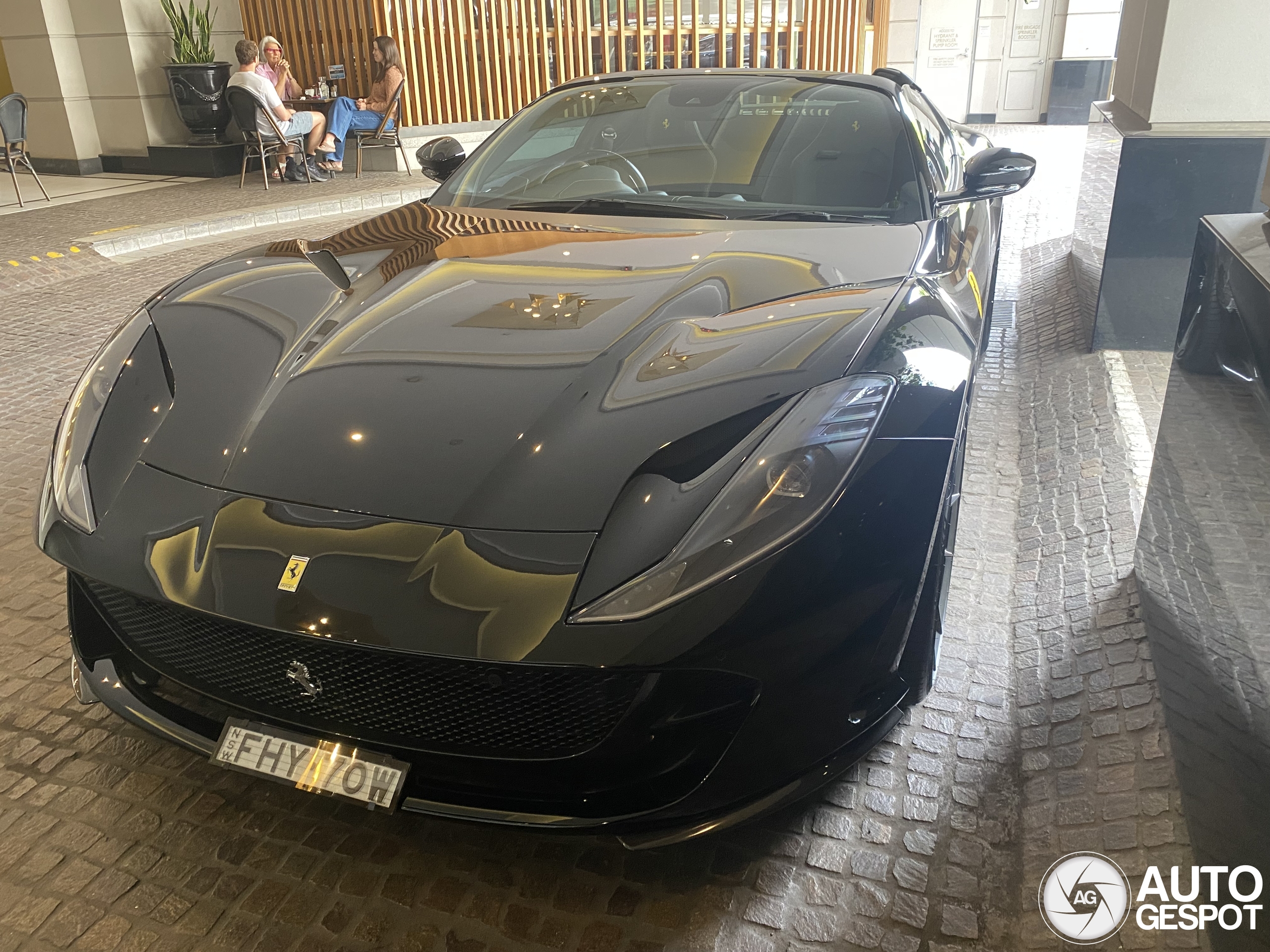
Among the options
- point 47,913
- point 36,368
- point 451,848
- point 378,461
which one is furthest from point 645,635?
point 36,368

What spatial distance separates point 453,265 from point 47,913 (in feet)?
4.92

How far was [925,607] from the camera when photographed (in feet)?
5.58

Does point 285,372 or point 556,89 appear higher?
point 556,89

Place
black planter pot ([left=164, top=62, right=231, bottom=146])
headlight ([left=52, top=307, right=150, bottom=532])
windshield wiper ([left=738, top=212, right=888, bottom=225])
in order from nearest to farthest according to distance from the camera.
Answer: headlight ([left=52, top=307, right=150, bottom=532])
windshield wiper ([left=738, top=212, right=888, bottom=225])
black planter pot ([left=164, top=62, right=231, bottom=146])

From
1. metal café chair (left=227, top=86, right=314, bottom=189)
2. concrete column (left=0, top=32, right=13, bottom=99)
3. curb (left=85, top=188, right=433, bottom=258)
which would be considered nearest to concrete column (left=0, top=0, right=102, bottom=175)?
metal café chair (left=227, top=86, right=314, bottom=189)

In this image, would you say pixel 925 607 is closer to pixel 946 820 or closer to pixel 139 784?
pixel 946 820

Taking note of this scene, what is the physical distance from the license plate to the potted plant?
10840 millimetres

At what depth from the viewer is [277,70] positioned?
1074cm

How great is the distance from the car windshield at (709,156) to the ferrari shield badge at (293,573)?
154 cm

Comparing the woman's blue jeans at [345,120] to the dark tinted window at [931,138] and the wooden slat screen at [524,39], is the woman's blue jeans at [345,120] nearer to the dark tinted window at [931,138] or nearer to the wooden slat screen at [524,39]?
the wooden slat screen at [524,39]

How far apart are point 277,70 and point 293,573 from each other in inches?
430

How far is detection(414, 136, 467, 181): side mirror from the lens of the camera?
3410 millimetres

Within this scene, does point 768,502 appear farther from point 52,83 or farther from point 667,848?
point 52,83

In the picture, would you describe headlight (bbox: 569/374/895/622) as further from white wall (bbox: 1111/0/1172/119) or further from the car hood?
A: white wall (bbox: 1111/0/1172/119)
